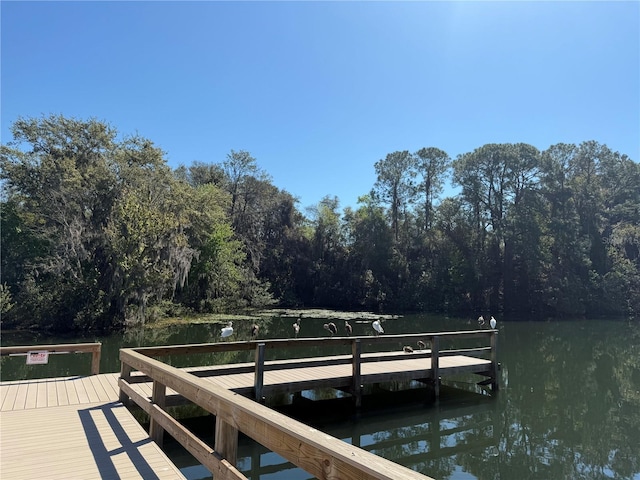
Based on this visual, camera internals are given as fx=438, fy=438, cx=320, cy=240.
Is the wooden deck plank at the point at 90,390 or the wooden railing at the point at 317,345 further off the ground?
the wooden railing at the point at 317,345

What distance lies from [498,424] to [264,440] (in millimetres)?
6645

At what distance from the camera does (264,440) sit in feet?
6.50

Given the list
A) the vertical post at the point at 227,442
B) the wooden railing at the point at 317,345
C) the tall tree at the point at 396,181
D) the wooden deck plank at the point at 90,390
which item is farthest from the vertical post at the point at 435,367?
the tall tree at the point at 396,181

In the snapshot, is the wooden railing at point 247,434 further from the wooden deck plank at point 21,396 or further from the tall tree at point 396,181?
the tall tree at point 396,181

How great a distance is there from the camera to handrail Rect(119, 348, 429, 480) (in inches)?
55.7

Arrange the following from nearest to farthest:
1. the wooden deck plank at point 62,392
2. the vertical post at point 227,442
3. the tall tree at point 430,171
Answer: the vertical post at point 227,442, the wooden deck plank at point 62,392, the tall tree at point 430,171

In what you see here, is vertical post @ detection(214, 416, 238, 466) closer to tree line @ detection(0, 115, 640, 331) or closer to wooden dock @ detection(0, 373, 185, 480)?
wooden dock @ detection(0, 373, 185, 480)

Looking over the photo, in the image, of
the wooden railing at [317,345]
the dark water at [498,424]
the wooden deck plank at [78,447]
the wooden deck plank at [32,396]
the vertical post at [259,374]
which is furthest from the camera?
the vertical post at [259,374]

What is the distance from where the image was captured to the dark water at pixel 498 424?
5602mm

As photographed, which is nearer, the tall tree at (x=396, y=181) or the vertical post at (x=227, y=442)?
the vertical post at (x=227, y=442)

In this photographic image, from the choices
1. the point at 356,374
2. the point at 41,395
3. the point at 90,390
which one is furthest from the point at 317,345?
the point at 41,395

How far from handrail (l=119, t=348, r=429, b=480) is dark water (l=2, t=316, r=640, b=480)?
2.42 meters

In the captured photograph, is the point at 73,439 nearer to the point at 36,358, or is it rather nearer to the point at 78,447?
the point at 78,447

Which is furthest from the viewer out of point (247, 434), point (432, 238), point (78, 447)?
point (432, 238)
